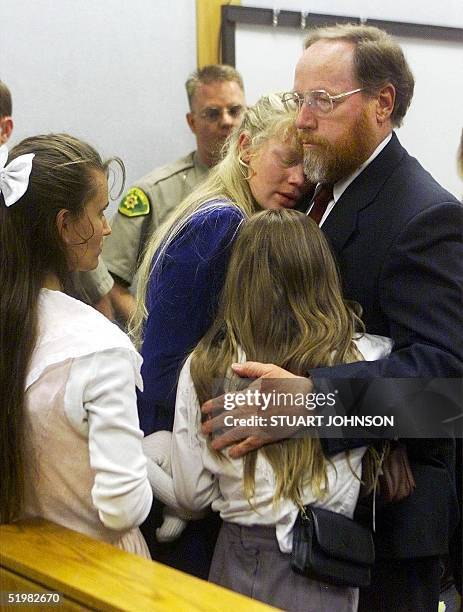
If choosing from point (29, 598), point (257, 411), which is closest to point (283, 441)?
point (257, 411)

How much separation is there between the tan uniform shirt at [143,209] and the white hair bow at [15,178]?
606mm

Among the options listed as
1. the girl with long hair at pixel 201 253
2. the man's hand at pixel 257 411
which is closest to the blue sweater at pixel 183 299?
the girl with long hair at pixel 201 253

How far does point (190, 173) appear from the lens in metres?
1.85

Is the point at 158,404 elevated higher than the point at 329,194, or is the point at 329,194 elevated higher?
the point at 329,194

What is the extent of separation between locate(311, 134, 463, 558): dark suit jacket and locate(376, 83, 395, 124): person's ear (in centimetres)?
9

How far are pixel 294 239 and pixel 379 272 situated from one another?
128 millimetres

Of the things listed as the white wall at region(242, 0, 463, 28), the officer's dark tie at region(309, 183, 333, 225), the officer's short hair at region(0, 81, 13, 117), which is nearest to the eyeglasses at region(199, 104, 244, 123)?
the white wall at region(242, 0, 463, 28)

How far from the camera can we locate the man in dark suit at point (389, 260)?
45.1 inches

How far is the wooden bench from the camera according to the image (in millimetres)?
965

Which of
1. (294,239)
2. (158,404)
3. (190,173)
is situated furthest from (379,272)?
(190,173)

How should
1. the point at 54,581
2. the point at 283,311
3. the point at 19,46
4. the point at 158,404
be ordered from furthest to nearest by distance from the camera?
the point at 19,46 → the point at 158,404 → the point at 283,311 → the point at 54,581

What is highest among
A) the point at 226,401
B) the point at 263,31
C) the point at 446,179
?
the point at 263,31

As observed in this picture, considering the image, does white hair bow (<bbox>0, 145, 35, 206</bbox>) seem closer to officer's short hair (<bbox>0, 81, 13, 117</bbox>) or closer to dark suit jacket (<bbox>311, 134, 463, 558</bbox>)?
dark suit jacket (<bbox>311, 134, 463, 558</bbox>)

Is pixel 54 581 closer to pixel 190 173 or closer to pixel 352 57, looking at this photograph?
pixel 352 57
